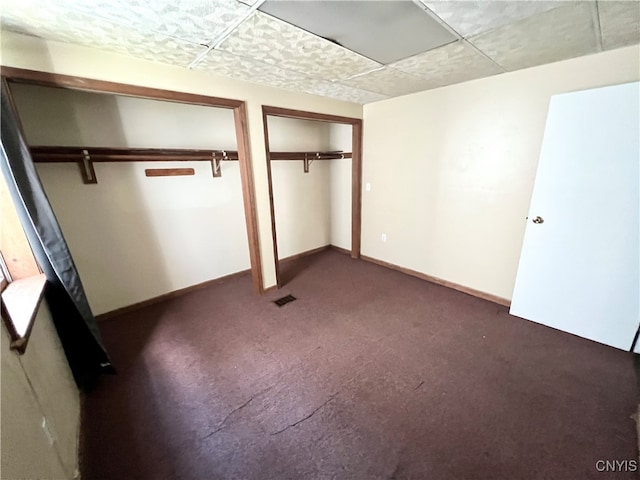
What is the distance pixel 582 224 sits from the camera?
2.04 m

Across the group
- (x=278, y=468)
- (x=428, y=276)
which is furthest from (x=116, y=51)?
(x=428, y=276)

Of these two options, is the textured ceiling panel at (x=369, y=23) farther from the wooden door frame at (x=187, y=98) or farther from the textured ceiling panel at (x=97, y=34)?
the wooden door frame at (x=187, y=98)

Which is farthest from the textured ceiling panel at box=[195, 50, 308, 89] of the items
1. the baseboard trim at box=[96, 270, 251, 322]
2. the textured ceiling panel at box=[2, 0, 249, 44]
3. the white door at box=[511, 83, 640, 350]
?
the baseboard trim at box=[96, 270, 251, 322]

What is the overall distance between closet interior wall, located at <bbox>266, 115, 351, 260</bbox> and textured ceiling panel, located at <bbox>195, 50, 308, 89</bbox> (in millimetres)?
1067

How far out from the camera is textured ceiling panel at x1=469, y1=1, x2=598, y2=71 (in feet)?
4.64

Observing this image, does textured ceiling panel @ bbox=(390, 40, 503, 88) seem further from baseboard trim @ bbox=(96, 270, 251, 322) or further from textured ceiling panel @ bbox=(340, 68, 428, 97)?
baseboard trim @ bbox=(96, 270, 251, 322)

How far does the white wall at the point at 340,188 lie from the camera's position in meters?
3.99

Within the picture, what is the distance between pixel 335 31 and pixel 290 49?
14.8 inches

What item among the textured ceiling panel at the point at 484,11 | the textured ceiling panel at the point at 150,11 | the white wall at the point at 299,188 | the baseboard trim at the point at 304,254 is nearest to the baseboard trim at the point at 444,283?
the baseboard trim at the point at 304,254

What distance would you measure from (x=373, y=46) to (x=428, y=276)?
101 inches

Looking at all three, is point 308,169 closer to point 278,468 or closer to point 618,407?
point 278,468

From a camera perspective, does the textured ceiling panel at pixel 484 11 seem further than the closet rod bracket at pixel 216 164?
No

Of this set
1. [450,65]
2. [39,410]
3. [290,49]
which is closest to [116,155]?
[290,49]

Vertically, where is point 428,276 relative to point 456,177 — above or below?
below
